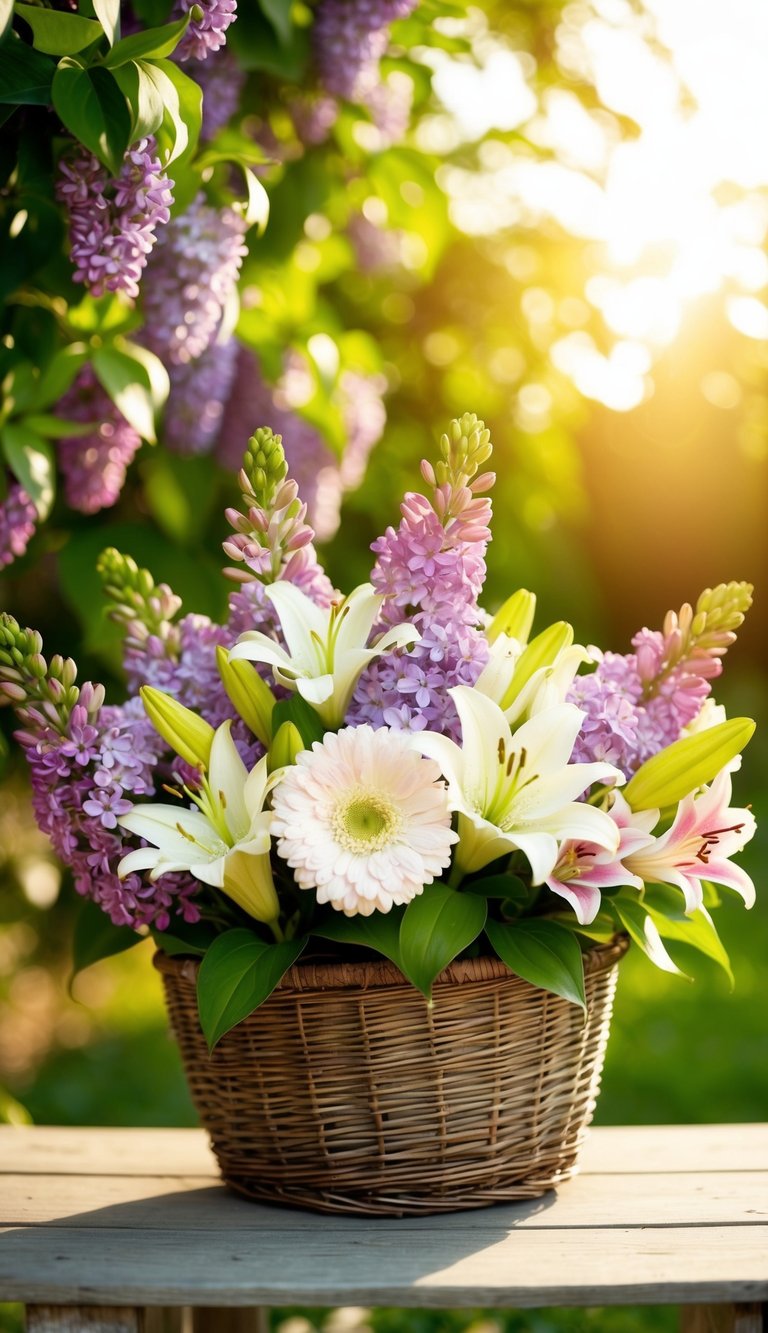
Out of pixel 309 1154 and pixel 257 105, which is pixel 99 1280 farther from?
pixel 257 105

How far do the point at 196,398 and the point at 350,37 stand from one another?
44 cm

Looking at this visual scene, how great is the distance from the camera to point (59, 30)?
93 centimetres

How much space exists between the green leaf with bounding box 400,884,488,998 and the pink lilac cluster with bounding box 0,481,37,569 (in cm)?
56

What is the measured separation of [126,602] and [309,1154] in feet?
1.55

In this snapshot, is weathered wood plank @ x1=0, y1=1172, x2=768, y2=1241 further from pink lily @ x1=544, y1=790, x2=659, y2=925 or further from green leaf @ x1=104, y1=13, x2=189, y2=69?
green leaf @ x1=104, y1=13, x2=189, y2=69

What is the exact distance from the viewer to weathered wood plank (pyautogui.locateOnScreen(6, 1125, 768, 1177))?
114 centimetres

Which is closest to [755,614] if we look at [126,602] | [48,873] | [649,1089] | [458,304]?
[649,1089]

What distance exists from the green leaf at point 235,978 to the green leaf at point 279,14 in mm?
906

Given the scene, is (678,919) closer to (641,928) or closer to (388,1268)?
(641,928)

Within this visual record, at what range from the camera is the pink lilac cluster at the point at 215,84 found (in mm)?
1324

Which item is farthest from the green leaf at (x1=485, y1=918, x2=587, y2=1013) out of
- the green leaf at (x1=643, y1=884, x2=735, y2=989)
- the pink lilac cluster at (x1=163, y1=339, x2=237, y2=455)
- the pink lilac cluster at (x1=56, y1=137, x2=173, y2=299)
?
the pink lilac cluster at (x1=163, y1=339, x2=237, y2=455)

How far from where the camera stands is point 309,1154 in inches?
36.9

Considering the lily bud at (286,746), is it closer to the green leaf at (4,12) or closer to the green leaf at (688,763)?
the green leaf at (688,763)

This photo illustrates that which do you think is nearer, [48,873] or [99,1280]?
[99,1280]
